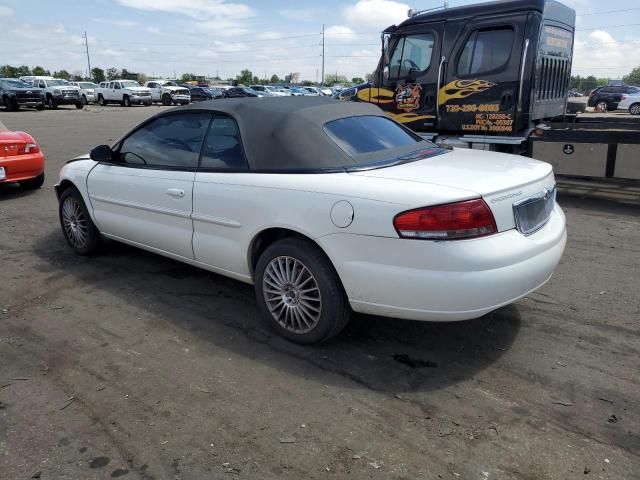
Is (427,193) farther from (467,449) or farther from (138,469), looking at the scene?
(138,469)

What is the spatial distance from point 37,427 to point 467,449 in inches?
85.1

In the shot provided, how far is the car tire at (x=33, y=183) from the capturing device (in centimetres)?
880

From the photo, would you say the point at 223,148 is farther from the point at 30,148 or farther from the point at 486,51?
the point at 30,148

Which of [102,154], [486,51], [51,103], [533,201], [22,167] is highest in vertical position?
[486,51]

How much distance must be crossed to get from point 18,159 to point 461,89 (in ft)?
22.8

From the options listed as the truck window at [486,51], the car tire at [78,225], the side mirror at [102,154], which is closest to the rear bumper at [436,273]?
the side mirror at [102,154]

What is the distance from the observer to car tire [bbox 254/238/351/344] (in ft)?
11.0

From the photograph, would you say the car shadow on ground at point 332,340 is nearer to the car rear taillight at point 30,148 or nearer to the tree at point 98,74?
the car rear taillight at point 30,148

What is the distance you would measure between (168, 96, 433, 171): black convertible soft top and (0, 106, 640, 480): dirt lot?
3.92 feet

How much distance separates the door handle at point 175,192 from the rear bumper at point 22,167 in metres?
5.28

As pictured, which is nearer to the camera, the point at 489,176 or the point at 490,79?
the point at 489,176

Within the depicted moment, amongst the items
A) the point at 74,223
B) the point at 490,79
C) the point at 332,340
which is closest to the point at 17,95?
the point at 74,223

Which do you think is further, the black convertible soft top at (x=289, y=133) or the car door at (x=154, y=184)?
the car door at (x=154, y=184)

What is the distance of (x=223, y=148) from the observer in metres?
4.00
